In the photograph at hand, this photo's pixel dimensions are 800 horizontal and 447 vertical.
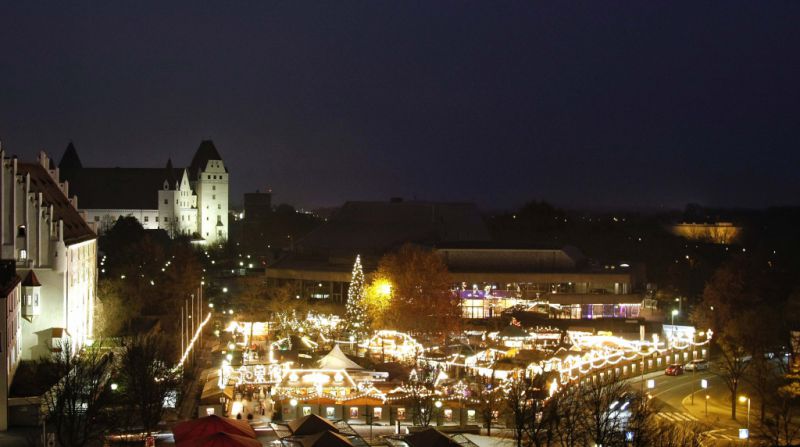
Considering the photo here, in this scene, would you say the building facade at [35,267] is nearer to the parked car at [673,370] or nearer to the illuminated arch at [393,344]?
the illuminated arch at [393,344]

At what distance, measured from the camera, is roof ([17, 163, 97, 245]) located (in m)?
41.2

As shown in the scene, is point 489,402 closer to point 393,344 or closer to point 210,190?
point 393,344

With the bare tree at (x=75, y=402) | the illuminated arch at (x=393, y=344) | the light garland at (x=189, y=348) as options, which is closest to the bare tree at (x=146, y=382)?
the bare tree at (x=75, y=402)

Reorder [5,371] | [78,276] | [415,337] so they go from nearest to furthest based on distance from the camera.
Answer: [5,371]
[78,276]
[415,337]

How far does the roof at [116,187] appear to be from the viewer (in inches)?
4697

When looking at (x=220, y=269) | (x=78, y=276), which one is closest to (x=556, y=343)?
(x=78, y=276)

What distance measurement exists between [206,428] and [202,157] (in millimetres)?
113932

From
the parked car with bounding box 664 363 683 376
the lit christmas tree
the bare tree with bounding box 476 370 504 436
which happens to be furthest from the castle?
the bare tree with bounding box 476 370 504 436

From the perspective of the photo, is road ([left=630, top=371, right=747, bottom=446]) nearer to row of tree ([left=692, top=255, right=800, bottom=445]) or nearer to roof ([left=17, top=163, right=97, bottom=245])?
row of tree ([left=692, top=255, right=800, bottom=445])

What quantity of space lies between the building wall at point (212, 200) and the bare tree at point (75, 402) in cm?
9710

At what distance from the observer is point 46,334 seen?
3538 cm

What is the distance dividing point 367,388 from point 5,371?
1217 centimetres

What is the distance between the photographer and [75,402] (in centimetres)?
2742

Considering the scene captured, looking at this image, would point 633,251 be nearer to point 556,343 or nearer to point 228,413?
point 556,343
